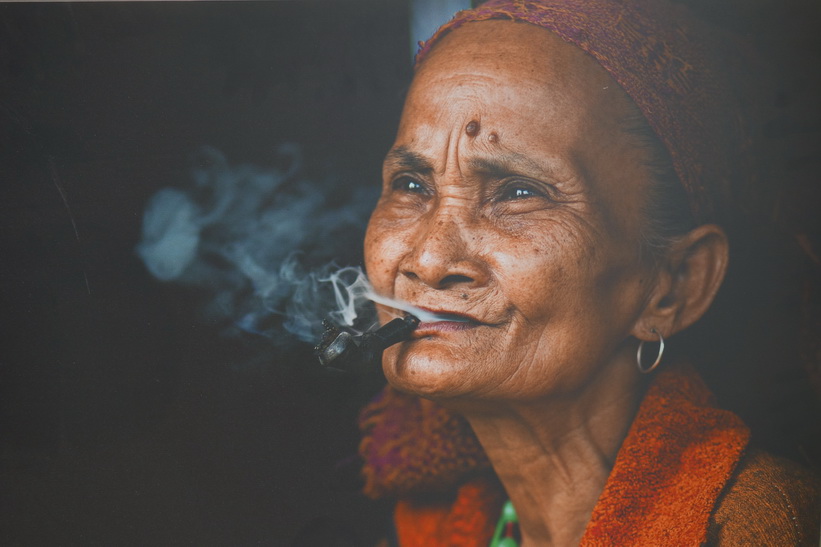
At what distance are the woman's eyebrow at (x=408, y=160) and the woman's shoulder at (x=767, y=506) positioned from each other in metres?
1.20

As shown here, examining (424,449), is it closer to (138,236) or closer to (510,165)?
(510,165)

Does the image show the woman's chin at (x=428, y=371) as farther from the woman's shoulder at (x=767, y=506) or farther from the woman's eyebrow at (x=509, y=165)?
the woman's shoulder at (x=767, y=506)

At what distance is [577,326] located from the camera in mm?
1719

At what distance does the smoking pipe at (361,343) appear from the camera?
65.5 inches

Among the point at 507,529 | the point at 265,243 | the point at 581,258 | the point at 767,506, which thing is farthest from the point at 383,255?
the point at 767,506

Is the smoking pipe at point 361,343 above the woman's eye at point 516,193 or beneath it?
beneath

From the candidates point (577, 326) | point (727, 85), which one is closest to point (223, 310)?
point (577, 326)

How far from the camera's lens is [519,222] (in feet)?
5.61

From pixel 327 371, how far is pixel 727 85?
1.43m

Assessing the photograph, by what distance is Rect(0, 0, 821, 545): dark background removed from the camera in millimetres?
1796

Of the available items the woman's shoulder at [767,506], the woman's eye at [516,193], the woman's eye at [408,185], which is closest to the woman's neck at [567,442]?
the woman's shoulder at [767,506]

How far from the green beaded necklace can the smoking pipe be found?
734mm

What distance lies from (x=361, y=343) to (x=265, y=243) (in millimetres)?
456

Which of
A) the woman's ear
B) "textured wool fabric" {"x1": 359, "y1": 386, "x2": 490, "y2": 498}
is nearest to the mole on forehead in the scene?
the woman's ear
